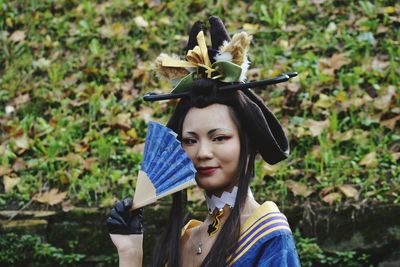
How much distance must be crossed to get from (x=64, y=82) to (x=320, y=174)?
2298 millimetres

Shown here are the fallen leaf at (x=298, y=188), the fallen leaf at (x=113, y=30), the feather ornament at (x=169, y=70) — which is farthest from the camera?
the fallen leaf at (x=113, y=30)

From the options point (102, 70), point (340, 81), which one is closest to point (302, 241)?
point (340, 81)

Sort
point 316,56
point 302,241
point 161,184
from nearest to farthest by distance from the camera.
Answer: point 161,184, point 302,241, point 316,56

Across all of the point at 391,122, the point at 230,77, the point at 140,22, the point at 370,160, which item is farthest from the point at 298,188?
the point at 140,22

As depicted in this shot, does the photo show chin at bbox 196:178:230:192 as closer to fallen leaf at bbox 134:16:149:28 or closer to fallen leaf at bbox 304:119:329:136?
fallen leaf at bbox 304:119:329:136

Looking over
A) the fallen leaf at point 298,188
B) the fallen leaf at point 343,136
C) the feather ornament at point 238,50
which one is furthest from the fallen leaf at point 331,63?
the feather ornament at point 238,50

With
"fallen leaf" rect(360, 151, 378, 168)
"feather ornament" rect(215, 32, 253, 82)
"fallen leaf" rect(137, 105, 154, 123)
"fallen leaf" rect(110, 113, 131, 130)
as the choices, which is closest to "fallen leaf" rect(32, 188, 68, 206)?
"fallen leaf" rect(110, 113, 131, 130)

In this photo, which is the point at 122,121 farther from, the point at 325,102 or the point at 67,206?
the point at 325,102

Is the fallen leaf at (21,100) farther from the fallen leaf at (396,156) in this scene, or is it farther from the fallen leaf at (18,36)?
the fallen leaf at (396,156)

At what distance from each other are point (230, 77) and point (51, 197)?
7.94ft

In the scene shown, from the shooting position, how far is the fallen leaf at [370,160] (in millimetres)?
4883

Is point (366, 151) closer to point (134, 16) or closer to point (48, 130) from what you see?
point (48, 130)

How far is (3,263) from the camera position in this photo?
192 inches

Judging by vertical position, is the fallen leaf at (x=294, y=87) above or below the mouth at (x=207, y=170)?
above
